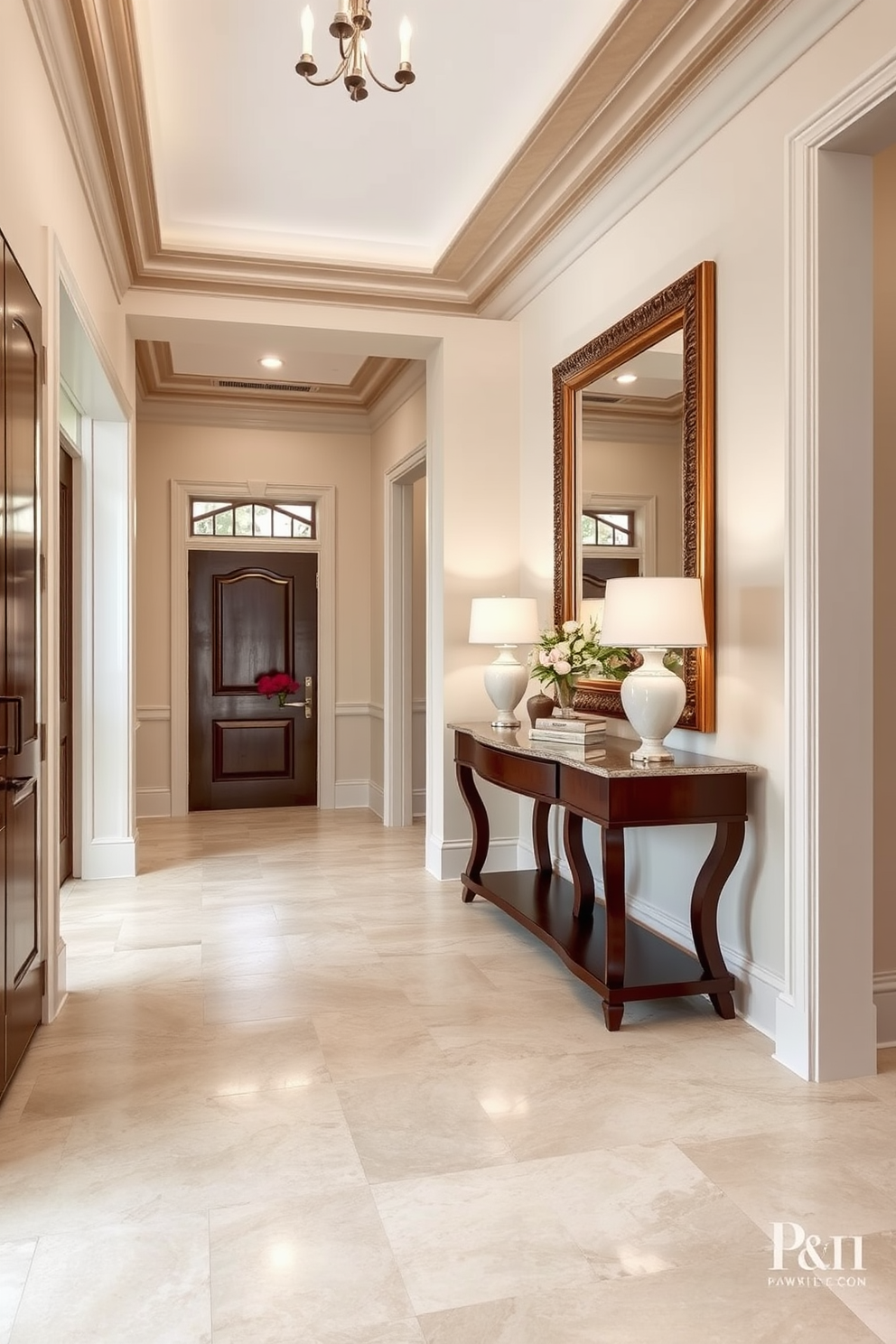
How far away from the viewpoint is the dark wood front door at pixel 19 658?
2.43 metres

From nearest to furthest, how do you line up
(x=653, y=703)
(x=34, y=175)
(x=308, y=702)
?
(x=34, y=175) < (x=653, y=703) < (x=308, y=702)

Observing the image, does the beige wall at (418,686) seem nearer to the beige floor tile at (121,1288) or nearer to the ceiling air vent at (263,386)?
the ceiling air vent at (263,386)

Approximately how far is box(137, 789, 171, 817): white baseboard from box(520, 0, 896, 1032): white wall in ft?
14.3

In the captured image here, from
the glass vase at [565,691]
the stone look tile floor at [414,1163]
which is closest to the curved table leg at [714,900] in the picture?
the stone look tile floor at [414,1163]

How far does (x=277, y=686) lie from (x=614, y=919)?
15.1ft

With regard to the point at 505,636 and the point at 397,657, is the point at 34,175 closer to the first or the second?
the point at 505,636

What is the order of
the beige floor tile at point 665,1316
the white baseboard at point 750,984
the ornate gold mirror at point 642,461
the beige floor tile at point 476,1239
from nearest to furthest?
the beige floor tile at point 665,1316 < the beige floor tile at point 476,1239 < the white baseboard at point 750,984 < the ornate gold mirror at point 642,461

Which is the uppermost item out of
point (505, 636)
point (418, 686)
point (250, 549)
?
point (250, 549)

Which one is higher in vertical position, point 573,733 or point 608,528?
point 608,528

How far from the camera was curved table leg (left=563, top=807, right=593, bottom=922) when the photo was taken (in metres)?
3.74

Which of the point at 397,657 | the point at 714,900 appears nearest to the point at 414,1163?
the point at 714,900

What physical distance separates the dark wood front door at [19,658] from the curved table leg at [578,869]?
1882 mm

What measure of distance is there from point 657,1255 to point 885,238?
281 centimetres

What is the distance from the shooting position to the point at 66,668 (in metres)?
4.98
